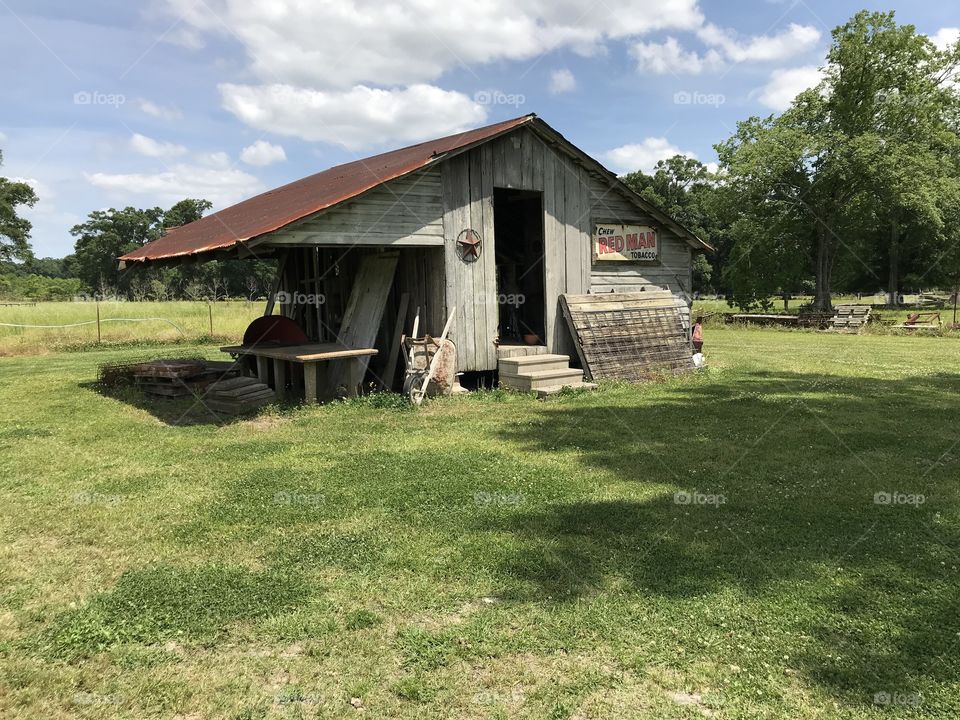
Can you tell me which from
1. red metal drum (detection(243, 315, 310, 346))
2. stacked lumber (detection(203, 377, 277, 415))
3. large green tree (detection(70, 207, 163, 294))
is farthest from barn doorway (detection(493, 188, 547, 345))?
large green tree (detection(70, 207, 163, 294))

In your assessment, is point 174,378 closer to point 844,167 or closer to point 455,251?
point 455,251

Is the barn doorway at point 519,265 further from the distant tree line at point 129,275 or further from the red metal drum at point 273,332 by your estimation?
the distant tree line at point 129,275

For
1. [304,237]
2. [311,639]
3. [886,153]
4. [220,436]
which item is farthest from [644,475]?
[886,153]

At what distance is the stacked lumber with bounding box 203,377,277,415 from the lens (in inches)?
423

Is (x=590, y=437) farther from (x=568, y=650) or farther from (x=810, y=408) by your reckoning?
(x=568, y=650)

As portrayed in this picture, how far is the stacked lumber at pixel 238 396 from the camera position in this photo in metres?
10.7

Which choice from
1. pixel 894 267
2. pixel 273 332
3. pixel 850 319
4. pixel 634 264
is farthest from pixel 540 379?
pixel 894 267

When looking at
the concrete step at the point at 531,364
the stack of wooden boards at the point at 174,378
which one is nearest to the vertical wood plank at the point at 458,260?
the concrete step at the point at 531,364

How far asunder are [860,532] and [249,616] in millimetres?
4616

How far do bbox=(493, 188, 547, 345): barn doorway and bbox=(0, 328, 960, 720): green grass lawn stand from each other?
288 inches

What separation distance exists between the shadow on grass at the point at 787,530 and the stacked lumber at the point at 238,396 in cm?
471

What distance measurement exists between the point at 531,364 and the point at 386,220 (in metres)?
3.80

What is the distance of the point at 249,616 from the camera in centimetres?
396

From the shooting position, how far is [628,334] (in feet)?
45.4
